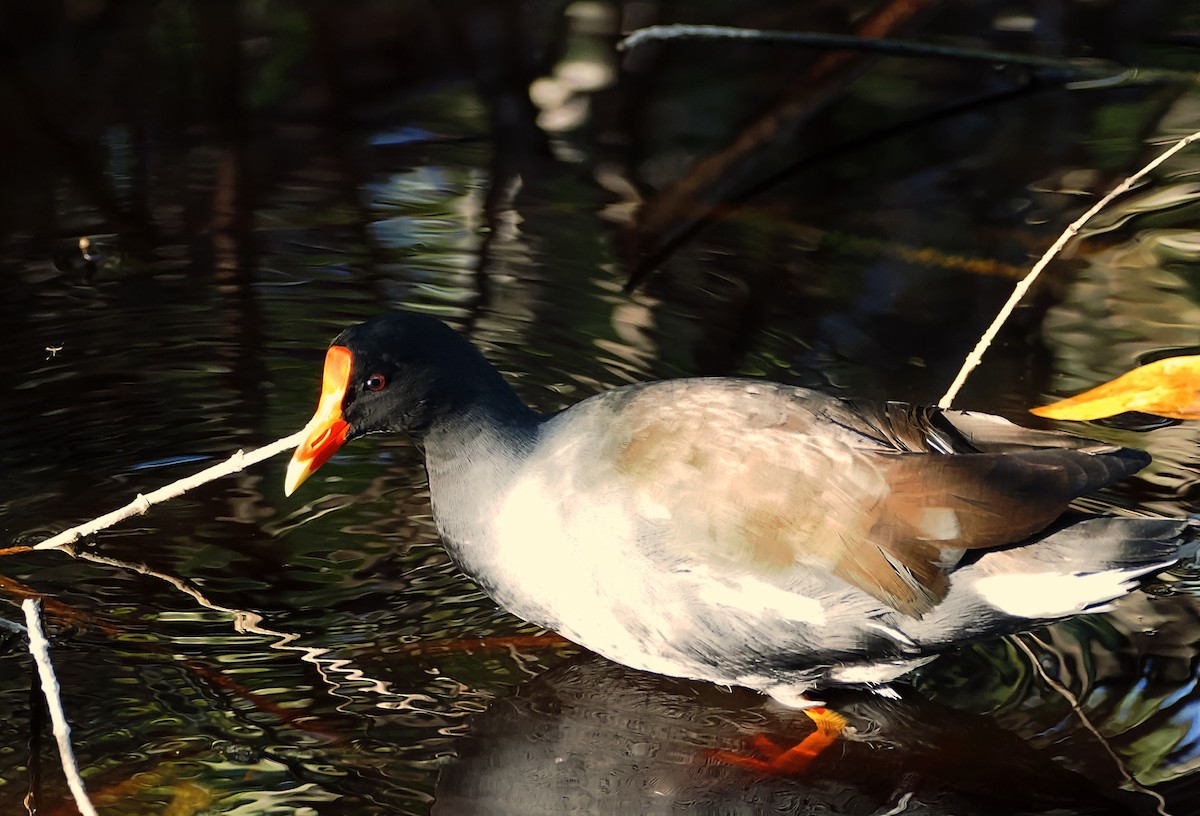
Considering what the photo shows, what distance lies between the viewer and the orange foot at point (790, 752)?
2.71m

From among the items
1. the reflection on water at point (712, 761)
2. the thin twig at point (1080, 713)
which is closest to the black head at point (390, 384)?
the reflection on water at point (712, 761)

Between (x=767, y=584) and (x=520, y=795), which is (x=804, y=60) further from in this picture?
(x=520, y=795)

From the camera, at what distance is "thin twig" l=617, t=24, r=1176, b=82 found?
4.21 meters

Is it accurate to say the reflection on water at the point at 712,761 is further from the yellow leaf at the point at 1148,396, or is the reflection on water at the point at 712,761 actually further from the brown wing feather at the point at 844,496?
the yellow leaf at the point at 1148,396

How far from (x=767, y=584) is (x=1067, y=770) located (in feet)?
2.12

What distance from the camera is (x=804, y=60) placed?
566 centimetres

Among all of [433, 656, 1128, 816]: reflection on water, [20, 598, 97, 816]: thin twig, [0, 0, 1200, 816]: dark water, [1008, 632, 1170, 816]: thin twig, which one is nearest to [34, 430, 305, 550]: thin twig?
[0, 0, 1200, 816]: dark water

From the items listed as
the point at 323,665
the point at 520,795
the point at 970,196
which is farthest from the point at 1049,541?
the point at 970,196

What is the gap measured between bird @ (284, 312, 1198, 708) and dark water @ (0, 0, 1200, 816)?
0.68 ft

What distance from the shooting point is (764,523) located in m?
2.67

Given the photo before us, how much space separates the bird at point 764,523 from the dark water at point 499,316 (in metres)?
0.21

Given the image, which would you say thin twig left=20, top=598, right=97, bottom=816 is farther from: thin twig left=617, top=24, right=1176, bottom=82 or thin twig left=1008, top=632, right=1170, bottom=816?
thin twig left=617, top=24, right=1176, bottom=82

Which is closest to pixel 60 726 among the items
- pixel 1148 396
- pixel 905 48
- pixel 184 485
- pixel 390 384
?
pixel 184 485

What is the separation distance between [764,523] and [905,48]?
8.56 ft
